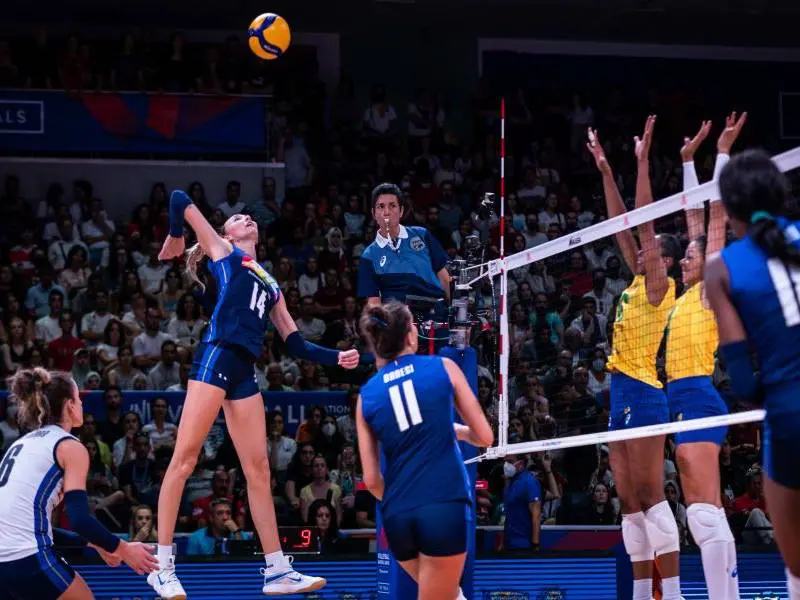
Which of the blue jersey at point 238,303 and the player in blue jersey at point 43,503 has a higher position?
the blue jersey at point 238,303

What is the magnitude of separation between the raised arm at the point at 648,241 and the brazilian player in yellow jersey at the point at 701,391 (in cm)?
22

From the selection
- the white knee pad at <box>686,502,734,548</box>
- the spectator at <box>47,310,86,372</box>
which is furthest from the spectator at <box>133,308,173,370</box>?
the white knee pad at <box>686,502,734,548</box>

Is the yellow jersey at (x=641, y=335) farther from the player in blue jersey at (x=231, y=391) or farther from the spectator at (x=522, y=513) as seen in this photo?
the spectator at (x=522, y=513)

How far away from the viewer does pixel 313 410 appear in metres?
13.7

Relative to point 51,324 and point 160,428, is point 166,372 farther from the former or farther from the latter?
point 51,324

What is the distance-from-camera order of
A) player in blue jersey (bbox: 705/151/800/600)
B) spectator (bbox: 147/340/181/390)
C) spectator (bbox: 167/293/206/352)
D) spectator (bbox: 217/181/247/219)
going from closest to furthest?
player in blue jersey (bbox: 705/151/800/600) < spectator (bbox: 147/340/181/390) < spectator (bbox: 167/293/206/352) < spectator (bbox: 217/181/247/219)

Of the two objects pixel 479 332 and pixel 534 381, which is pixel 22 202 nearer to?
pixel 534 381

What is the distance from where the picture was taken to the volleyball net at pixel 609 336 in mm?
7207

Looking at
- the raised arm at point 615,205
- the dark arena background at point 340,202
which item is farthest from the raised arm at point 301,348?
the raised arm at point 615,205

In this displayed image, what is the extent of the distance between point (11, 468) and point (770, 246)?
3850mm

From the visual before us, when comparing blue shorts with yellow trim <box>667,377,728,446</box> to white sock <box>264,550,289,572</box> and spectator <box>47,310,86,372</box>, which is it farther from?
spectator <box>47,310,86,372</box>

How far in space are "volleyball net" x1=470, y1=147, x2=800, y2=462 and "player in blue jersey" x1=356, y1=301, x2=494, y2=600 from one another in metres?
1.64

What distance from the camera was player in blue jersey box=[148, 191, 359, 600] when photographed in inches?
300

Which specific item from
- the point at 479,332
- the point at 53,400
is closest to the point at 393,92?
the point at 479,332
